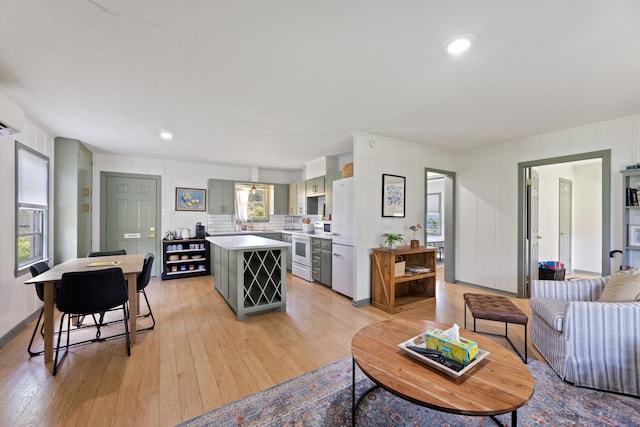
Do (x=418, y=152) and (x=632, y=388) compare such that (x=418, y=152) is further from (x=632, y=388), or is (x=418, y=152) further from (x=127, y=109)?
(x=127, y=109)

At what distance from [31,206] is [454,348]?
4813mm

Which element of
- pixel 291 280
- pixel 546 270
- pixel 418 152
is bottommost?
pixel 291 280

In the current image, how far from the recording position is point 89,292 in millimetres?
2299

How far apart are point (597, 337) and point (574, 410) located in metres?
0.59

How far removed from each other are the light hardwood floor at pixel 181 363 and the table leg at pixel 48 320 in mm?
108

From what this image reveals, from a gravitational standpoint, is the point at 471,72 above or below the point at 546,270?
above

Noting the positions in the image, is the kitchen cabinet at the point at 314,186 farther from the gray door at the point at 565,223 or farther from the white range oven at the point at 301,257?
the gray door at the point at 565,223

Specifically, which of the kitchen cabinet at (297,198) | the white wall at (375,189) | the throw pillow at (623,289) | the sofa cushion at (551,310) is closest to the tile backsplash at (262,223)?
the kitchen cabinet at (297,198)

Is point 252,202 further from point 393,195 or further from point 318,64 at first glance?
point 318,64

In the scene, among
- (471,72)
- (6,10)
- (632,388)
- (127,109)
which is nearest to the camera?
(6,10)

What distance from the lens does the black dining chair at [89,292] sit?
7.34 feet

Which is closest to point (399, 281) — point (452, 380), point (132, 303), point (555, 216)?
point (452, 380)

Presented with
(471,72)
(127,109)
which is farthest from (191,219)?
(471,72)

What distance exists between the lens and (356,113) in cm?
309
